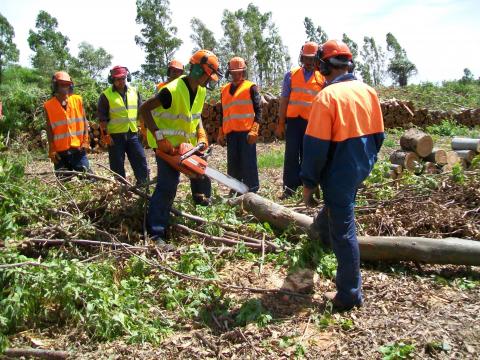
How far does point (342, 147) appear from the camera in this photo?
9.71 feet

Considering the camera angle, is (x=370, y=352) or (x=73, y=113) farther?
(x=73, y=113)

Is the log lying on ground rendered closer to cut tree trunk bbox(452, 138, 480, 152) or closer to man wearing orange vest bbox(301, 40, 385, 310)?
man wearing orange vest bbox(301, 40, 385, 310)

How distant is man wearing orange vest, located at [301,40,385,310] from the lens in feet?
9.52

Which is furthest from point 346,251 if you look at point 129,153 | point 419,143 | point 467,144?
point 467,144

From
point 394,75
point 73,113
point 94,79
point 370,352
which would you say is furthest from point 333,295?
point 394,75

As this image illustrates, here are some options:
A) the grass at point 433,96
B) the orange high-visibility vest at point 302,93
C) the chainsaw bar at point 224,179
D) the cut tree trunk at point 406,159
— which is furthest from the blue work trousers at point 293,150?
the grass at point 433,96

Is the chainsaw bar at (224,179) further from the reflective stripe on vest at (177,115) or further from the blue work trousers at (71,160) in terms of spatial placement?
the blue work trousers at (71,160)

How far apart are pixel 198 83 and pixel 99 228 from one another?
175 centimetres

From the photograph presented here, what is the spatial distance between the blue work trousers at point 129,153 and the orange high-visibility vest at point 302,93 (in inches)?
88.7

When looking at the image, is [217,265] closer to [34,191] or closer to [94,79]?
[34,191]

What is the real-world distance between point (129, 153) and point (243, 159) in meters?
1.69

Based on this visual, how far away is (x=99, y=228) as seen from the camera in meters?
4.38

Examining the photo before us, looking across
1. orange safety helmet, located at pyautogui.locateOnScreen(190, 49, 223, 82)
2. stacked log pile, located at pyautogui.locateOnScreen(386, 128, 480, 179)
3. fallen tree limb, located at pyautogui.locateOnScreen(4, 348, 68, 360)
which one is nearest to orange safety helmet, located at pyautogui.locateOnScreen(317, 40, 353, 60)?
orange safety helmet, located at pyautogui.locateOnScreen(190, 49, 223, 82)

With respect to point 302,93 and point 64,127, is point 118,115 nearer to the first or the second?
point 64,127
